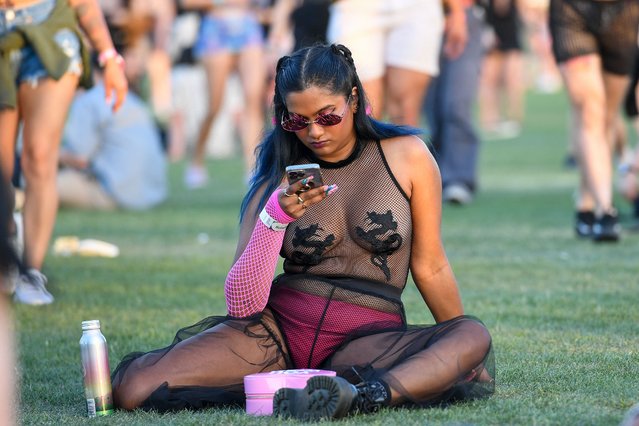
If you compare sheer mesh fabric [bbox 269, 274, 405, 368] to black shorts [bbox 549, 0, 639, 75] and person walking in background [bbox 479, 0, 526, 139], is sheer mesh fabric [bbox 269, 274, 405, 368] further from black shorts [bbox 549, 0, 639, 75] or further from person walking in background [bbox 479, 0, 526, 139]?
person walking in background [bbox 479, 0, 526, 139]

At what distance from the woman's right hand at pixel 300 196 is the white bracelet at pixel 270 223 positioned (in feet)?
0.24

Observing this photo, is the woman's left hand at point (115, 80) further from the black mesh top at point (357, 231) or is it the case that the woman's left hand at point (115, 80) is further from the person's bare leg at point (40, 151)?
the black mesh top at point (357, 231)

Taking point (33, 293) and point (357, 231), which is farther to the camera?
point (33, 293)

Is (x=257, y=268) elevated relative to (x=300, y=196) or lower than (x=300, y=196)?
lower

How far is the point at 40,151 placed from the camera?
259 inches

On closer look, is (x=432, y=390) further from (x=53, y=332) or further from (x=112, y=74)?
(x=112, y=74)

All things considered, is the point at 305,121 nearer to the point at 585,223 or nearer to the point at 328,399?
the point at 328,399

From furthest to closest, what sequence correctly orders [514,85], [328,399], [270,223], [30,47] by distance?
[514,85] < [30,47] < [270,223] < [328,399]

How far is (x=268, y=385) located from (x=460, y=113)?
7719mm

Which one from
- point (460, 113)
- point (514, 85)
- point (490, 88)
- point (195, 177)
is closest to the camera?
point (460, 113)

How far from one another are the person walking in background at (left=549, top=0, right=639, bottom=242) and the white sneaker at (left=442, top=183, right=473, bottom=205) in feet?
9.61

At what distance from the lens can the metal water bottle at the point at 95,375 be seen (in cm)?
427

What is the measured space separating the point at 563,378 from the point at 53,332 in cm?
247

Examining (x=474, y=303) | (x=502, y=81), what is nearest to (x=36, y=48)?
(x=474, y=303)
